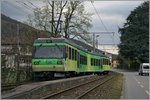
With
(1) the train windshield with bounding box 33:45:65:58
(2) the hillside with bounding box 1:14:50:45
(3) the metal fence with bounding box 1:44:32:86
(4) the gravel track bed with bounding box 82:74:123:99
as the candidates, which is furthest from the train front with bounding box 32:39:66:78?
(2) the hillside with bounding box 1:14:50:45

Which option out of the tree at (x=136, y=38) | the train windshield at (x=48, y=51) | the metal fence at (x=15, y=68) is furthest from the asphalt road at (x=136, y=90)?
the tree at (x=136, y=38)

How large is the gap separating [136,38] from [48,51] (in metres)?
69.9

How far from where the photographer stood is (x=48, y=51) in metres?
31.1

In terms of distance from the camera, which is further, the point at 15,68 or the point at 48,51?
the point at 48,51

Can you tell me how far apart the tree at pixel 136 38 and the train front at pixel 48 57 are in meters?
66.8

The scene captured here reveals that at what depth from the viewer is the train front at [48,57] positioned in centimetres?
3071

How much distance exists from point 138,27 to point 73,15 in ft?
141

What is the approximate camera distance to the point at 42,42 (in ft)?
102

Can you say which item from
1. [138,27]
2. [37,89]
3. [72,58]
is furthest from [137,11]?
[37,89]

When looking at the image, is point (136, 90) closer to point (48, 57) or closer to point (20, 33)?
point (48, 57)

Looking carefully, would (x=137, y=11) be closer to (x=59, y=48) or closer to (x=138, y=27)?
(x=138, y=27)

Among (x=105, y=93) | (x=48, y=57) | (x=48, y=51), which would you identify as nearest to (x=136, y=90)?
(x=105, y=93)

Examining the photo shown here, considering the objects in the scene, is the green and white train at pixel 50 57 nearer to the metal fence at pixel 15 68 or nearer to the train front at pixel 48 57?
the train front at pixel 48 57

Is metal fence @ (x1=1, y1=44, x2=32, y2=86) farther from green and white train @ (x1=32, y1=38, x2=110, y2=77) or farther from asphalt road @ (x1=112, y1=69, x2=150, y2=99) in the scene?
asphalt road @ (x1=112, y1=69, x2=150, y2=99)
